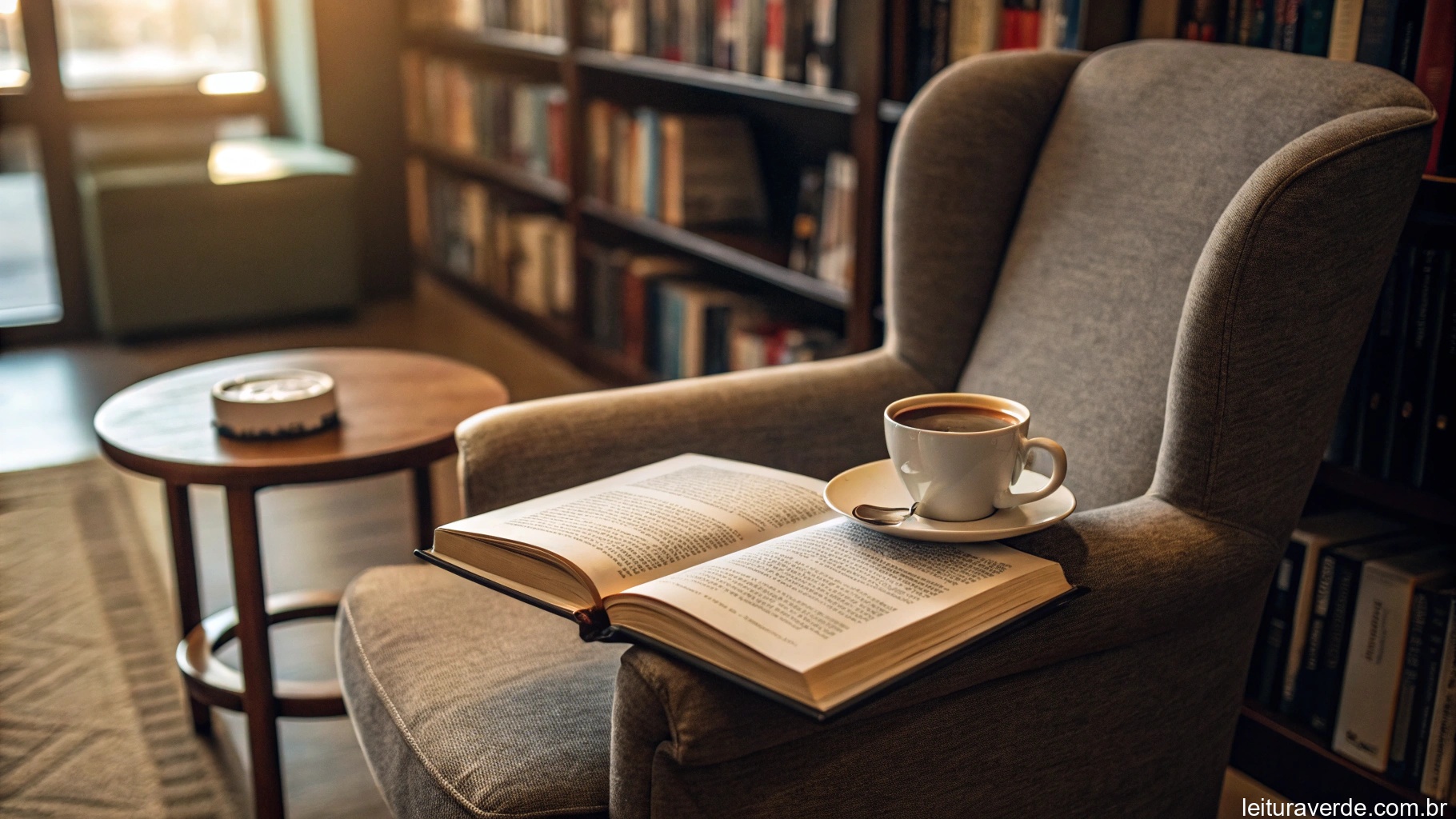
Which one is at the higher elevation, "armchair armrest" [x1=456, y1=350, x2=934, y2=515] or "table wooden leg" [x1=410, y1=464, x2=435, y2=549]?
"armchair armrest" [x1=456, y1=350, x2=934, y2=515]

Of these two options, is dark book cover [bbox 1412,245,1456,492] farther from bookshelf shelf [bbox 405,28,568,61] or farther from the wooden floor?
bookshelf shelf [bbox 405,28,568,61]

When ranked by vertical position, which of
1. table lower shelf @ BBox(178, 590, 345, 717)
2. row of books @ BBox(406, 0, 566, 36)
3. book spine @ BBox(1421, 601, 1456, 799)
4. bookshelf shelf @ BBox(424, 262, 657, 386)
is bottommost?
bookshelf shelf @ BBox(424, 262, 657, 386)

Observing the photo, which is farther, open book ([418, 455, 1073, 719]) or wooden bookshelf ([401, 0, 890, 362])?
wooden bookshelf ([401, 0, 890, 362])

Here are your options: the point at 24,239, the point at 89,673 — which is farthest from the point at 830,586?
the point at 24,239

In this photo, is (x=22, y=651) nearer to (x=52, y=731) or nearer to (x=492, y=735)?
(x=52, y=731)

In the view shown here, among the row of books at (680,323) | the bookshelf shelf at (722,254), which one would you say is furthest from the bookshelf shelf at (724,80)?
the row of books at (680,323)

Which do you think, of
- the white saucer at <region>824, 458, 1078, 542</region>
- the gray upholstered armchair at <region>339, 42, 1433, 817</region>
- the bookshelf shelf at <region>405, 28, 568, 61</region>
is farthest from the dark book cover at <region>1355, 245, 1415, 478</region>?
the bookshelf shelf at <region>405, 28, 568, 61</region>

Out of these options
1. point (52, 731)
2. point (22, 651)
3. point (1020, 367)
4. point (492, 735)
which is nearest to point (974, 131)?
point (1020, 367)

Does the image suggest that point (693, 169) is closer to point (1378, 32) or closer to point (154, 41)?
point (1378, 32)

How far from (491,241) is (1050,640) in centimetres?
343

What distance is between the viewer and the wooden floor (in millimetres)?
1825

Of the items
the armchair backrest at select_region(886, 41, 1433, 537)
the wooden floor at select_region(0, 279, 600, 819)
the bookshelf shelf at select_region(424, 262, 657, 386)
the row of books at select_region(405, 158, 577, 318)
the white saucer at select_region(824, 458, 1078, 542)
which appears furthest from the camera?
the row of books at select_region(405, 158, 577, 318)

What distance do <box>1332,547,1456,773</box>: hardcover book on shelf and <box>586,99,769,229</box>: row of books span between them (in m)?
1.81

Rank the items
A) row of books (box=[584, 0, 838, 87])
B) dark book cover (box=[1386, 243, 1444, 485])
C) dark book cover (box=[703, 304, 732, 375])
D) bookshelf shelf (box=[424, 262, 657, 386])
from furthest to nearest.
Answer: bookshelf shelf (box=[424, 262, 657, 386]), dark book cover (box=[703, 304, 732, 375]), row of books (box=[584, 0, 838, 87]), dark book cover (box=[1386, 243, 1444, 485])
